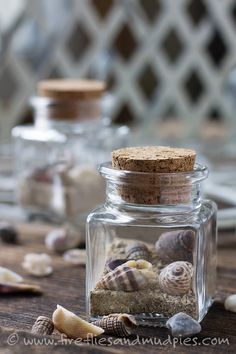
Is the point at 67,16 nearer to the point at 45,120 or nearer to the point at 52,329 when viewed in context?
the point at 45,120

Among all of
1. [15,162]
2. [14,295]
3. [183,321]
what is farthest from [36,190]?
[183,321]

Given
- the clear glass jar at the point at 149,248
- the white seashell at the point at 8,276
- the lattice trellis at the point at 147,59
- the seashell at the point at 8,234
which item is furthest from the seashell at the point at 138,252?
the lattice trellis at the point at 147,59

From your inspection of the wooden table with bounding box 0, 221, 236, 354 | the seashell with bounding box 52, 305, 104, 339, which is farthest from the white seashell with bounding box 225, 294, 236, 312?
the seashell with bounding box 52, 305, 104, 339

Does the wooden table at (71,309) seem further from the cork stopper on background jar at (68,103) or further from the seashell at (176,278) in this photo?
the cork stopper on background jar at (68,103)

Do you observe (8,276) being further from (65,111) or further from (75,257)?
(65,111)

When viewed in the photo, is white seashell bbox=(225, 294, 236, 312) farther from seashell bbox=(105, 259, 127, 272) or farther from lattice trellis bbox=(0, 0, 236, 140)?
lattice trellis bbox=(0, 0, 236, 140)

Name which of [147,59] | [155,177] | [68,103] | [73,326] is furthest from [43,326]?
[147,59]
